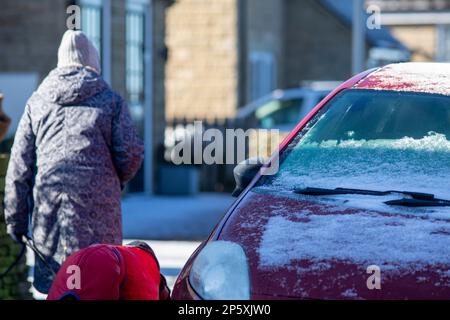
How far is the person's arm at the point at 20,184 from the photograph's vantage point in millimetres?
6633

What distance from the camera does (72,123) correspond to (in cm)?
668

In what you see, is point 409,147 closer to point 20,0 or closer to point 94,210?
point 94,210

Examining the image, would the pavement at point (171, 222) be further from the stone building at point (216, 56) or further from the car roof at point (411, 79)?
the stone building at point (216, 56)

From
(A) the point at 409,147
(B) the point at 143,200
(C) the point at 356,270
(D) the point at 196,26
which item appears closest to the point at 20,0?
(B) the point at 143,200

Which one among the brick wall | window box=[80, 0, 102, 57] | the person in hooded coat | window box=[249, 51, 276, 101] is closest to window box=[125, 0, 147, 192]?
window box=[80, 0, 102, 57]

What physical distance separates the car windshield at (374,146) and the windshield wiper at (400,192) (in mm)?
44

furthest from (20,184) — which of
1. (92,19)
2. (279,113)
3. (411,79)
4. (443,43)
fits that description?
(443,43)

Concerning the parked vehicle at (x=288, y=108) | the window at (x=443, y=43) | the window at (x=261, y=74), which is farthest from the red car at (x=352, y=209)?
the window at (x=443, y=43)


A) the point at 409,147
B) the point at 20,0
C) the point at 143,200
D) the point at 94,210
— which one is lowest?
the point at 143,200

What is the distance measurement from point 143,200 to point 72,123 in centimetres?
1020

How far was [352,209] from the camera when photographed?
505cm

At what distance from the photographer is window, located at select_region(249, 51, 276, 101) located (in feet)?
80.8

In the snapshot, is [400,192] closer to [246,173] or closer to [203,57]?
[246,173]

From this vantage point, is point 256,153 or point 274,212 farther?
point 256,153
